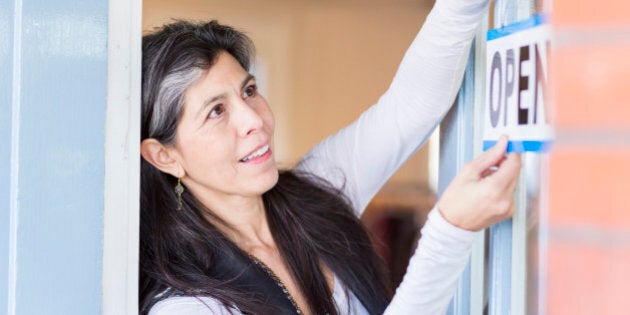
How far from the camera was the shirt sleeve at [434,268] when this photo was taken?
1.15m

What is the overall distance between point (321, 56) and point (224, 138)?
3.67m

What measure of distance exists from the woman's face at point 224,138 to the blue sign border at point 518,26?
0.53 meters

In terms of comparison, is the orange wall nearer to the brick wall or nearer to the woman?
the woman

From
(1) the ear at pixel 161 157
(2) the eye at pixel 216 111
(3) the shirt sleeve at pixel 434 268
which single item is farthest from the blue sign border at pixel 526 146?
(1) the ear at pixel 161 157

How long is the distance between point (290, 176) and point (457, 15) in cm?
68

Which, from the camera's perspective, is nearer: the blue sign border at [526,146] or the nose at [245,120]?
the blue sign border at [526,146]

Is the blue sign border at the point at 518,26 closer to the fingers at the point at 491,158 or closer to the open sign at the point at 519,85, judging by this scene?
the open sign at the point at 519,85

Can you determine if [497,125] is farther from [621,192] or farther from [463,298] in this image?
[621,192]

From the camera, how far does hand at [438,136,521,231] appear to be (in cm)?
107

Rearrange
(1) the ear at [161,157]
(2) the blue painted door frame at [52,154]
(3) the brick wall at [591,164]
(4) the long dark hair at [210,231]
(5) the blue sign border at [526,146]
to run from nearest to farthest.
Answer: (3) the brick wall at [591,164] < (5) the blue sign border at [526,146] < (2) the blue painted door frame at [52,154] < (4) the long dark hair at [210,231] < (1) the ear at [161,157]

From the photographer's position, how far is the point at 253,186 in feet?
5.10

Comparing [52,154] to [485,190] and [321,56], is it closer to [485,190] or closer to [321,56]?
[485,190]

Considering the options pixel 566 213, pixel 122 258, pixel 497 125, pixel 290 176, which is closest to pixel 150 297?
pixel 122 258

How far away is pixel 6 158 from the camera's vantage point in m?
1.11
